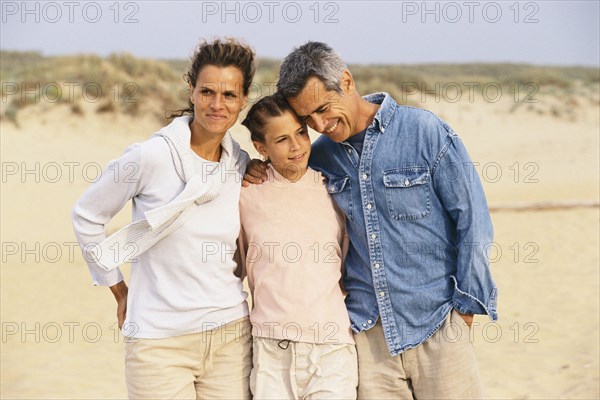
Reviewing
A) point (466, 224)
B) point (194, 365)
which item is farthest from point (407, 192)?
point (194, 365)

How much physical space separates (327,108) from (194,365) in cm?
114

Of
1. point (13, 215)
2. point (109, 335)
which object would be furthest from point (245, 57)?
point (13, 215)

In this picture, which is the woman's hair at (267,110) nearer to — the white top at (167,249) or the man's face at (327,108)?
the man's face at (327,108)

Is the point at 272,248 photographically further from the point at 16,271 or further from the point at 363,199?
the point at 16,271

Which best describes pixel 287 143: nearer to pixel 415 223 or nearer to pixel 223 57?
pixel 223 57

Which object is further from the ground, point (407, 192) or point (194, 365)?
point (407, 192)

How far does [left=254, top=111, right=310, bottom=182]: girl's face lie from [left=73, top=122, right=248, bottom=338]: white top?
11.0 inches

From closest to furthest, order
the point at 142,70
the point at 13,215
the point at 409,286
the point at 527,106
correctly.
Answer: the point at 409,286 → the point at 13,215 → the point at 142,70 → the point at 527,106

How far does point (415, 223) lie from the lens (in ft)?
9.94

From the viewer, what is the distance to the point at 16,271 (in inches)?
363

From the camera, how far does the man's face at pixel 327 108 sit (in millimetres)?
2984

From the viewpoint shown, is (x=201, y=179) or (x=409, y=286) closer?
(x=201, y=179)

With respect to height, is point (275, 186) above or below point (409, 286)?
above

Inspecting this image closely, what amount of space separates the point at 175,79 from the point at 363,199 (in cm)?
1704
